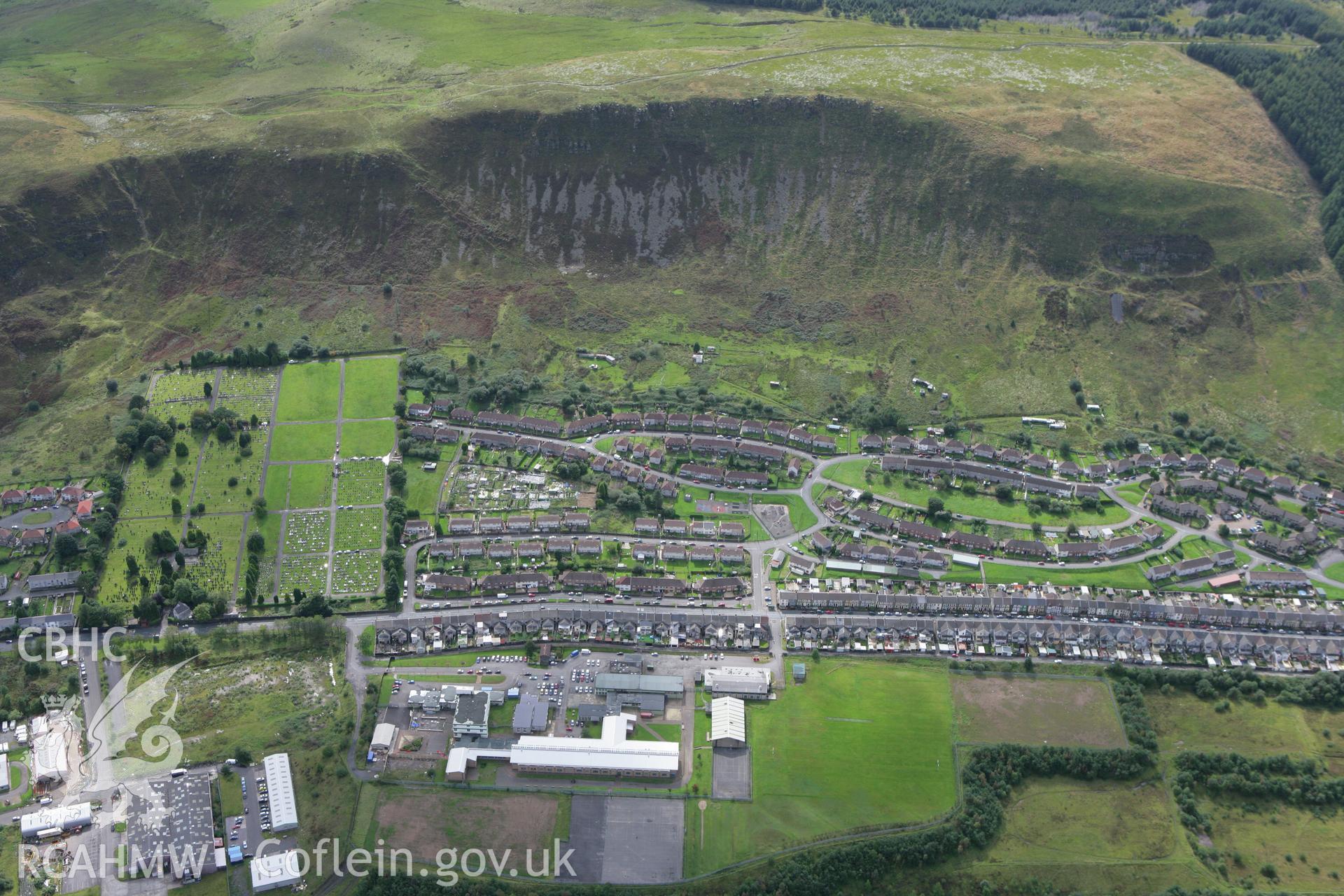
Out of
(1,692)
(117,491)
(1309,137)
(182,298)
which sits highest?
(1309,137)

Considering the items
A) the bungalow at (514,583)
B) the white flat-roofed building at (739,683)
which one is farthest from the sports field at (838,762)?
the bungalow at (514,583)

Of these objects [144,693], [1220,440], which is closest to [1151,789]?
[1220,440]

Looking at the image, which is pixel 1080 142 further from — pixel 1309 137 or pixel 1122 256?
pixel 1309 137

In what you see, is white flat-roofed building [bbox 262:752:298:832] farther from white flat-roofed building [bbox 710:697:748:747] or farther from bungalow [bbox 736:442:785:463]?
bungalow [bbox 736:442:785:463]

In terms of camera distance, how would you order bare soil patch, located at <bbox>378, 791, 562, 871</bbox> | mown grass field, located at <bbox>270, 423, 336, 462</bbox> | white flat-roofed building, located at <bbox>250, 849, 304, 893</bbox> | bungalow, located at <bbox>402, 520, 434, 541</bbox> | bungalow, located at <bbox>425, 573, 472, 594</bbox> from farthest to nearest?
mown grass field, located at <bbox>270, 423, 336, 462</bbox>
bungalow, located at <bbox>402, 520, 434, 541</bbox>
bungalow, located at <bbox>425, 573, 472, 594</bbox>
bare soil patch, located at <bbox>378, 791, 562, 871</bbox>
white flat-roofed building, located at <bbox>250, 849, 304, 893</bbox>

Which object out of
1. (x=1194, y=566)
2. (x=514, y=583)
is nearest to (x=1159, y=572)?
(x=1194, y=566)

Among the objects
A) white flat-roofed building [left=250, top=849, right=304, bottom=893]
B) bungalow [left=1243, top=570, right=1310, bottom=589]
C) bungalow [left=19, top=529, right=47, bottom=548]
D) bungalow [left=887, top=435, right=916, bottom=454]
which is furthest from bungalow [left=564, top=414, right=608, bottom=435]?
bungalow [left=1243, top=570, right=1310, bottom=589]

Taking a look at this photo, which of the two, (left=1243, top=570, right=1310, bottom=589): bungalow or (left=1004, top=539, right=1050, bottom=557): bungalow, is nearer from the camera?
(left=1243, top=570, right=1310, bottom=589): bungalow
